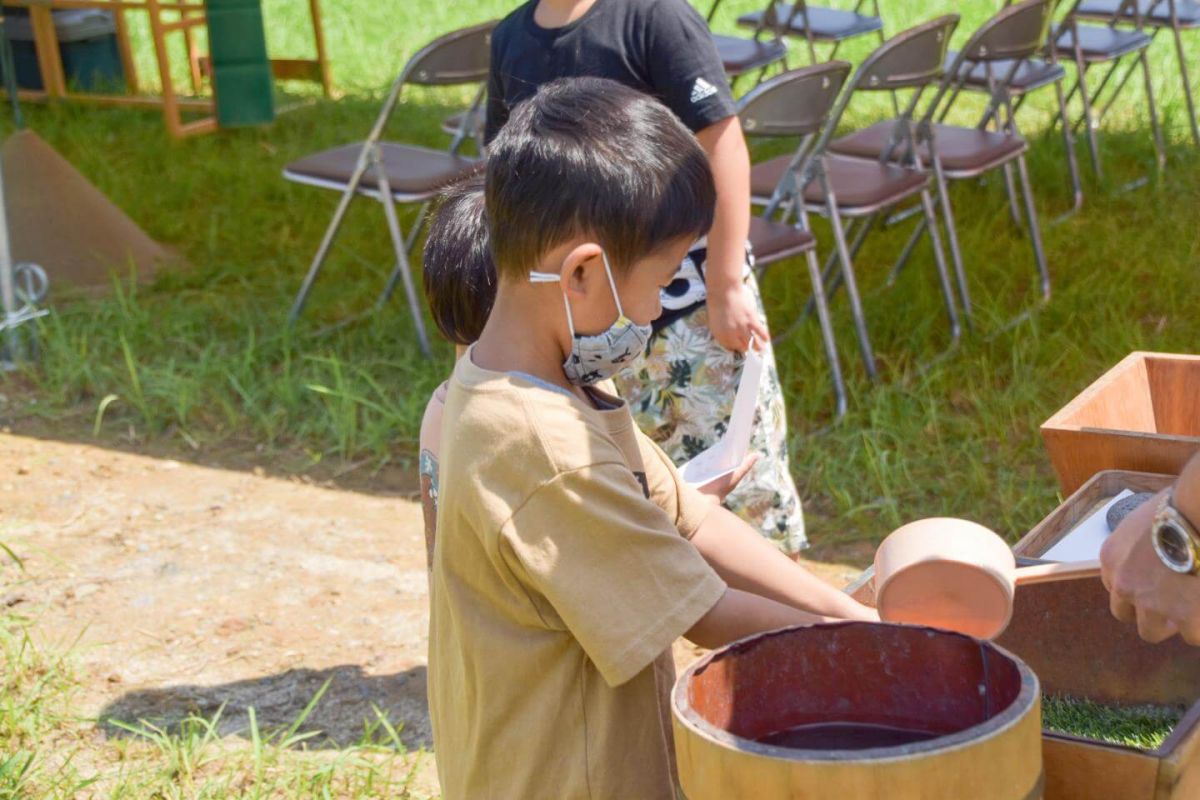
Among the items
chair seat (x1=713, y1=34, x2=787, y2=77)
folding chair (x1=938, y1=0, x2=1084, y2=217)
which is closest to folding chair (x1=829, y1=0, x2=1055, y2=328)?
folding chair (x1=938, y1=0, x2=1084, y2=217)

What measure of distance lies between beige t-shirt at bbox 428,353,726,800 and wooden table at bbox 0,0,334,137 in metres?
5.91

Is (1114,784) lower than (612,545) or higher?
lower

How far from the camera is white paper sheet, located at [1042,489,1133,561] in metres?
1.71

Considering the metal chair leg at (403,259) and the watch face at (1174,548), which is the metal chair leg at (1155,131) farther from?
the watch face at (1174,548)

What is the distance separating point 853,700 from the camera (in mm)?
1279

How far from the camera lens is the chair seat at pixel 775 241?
12.7 ft

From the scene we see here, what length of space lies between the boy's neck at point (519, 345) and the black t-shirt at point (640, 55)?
1.17 meters

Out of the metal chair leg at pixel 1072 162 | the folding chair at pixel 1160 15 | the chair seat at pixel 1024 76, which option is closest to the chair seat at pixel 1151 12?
the folding chair at pixel 1160 15

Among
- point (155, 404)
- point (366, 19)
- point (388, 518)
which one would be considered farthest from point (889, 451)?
point (366, 19)

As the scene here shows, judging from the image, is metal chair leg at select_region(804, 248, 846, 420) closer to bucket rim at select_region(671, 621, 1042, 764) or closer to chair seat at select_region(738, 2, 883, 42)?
chair seat at select_region(738, 2, 883, 42)

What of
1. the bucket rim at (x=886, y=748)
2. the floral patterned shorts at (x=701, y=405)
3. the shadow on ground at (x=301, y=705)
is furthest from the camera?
the shadow on ground at (x=301, y=705)

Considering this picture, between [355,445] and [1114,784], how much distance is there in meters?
3.18

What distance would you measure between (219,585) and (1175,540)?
8.43 ft

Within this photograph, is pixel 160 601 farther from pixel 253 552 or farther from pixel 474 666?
pixel 474 666
